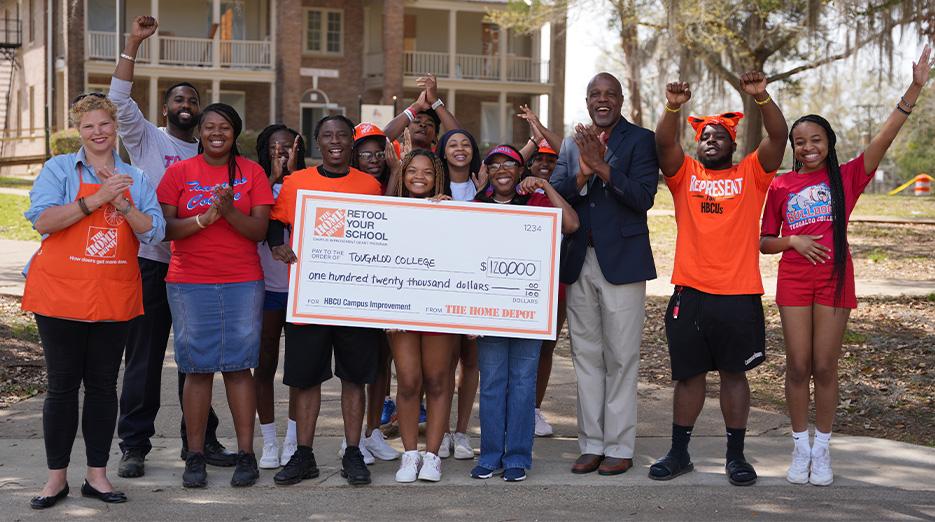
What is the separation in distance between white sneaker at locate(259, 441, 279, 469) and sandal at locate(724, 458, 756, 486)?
2.56 metres

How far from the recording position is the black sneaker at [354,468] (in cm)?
591

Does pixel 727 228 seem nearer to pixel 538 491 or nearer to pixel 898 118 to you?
pixel 898 118

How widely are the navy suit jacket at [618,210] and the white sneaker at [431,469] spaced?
4.14ft

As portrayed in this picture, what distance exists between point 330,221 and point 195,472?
153 centimetres

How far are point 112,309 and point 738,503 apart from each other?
333 centimetres

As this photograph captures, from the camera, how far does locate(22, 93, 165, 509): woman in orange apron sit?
211 inches

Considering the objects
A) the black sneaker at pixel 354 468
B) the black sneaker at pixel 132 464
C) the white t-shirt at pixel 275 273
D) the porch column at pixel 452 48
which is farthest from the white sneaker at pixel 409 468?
the porch column at pixel 452 48

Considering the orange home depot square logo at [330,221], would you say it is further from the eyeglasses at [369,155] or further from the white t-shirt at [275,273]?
the eyeglasses at [369,155]

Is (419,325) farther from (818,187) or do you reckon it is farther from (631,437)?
(818,187)

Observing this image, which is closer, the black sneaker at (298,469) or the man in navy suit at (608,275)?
the black sneaker at (298,469)

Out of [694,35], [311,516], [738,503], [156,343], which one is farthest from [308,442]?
[694,35]

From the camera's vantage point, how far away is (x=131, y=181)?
211 inches

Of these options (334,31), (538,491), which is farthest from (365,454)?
(334,31)

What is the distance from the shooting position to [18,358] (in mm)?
9312
